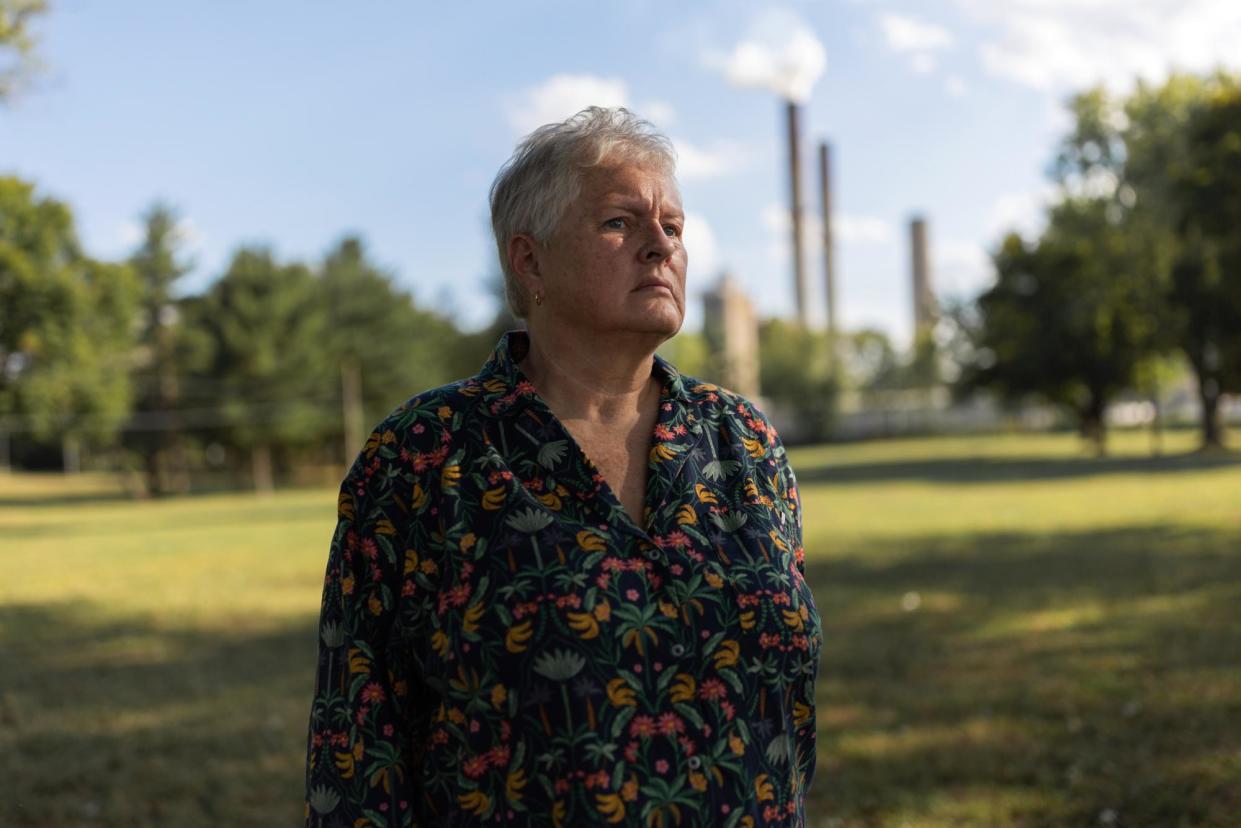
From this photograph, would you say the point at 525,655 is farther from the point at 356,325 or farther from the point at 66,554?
the point at 356,325

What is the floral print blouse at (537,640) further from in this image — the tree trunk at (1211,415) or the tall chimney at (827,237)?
the tall chimney at (827,237)

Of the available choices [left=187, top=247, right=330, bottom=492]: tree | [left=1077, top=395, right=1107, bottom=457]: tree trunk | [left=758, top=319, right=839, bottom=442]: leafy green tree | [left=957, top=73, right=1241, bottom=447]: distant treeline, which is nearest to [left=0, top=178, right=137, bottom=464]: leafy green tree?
[left=187, top=247, right=330, bottom=492]: tree

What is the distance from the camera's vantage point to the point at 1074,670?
24.1 ft

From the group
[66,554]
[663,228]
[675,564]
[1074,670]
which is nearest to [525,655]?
[675,564]

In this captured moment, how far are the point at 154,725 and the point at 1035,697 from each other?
511cm

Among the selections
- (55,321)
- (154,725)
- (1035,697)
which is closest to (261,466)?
(55,321)

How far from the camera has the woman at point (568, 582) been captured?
197cm

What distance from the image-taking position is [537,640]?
197 cm

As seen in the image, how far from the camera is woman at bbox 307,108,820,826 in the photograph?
6.47ft

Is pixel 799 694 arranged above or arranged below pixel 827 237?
below

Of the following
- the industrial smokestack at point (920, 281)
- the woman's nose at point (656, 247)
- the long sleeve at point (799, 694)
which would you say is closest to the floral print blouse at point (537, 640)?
the long sleeve at point (799, 694)

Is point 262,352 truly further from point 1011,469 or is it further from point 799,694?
point 799,694

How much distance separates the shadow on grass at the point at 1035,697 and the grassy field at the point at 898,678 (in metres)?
0.02

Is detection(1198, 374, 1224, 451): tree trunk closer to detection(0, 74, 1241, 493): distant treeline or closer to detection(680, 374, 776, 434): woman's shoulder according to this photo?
detection(0, 74, 1241, 493): distant treeline
